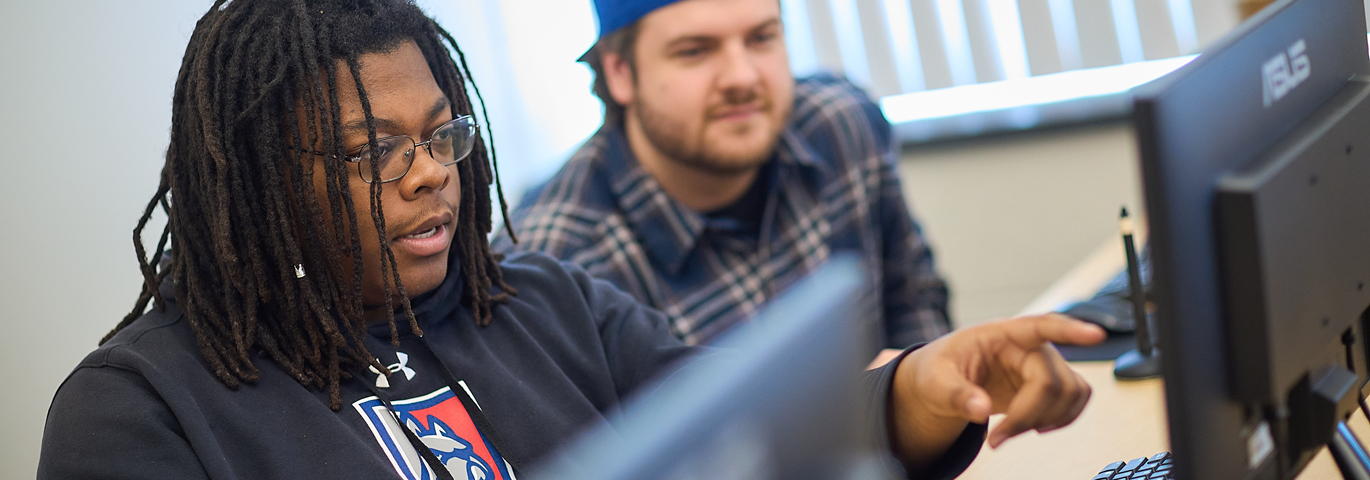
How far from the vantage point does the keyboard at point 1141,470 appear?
0.93m

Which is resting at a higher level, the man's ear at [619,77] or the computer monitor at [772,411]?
the man's ear at [619,77]

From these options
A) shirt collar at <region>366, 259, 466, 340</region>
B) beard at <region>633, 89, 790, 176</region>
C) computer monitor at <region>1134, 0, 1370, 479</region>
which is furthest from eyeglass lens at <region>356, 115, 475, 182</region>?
beard at <region>633, 89, 790, 176</region>

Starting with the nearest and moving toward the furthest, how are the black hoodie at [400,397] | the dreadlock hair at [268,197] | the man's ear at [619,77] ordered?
1. the black hoodie at [400,397]
2. the dreadlock hair at [268,197]
3. the man's ear at [619,77]

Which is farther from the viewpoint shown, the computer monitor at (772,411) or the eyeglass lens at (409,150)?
the eyeglass lens at (409,150)

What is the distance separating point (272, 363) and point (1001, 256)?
7.37ft

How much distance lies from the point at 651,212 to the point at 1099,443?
0.87 m

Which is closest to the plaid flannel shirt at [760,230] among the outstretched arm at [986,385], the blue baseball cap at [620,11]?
the blue baseball cap at [620,11]

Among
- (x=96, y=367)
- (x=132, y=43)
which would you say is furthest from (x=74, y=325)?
(x=96, y=367)

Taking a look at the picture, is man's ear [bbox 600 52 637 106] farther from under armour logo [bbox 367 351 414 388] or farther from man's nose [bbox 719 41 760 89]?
under armour logo [bbox 367 351 414 388]

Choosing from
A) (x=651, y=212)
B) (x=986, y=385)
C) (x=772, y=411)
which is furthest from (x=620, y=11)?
(x=772, y=411)

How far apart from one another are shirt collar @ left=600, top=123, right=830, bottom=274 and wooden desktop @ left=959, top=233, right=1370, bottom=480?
27.4 inches

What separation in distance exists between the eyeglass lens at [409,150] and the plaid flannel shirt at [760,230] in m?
0.57

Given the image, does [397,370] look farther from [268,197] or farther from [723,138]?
[723,138]

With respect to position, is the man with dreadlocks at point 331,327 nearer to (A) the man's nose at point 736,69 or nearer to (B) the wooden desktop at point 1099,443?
(B) the wooden desktop at point 1099,443
